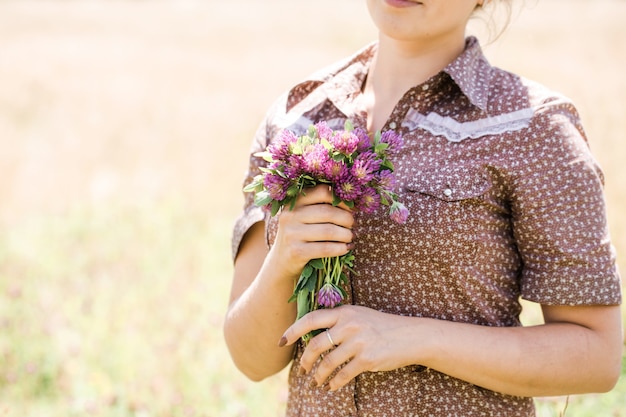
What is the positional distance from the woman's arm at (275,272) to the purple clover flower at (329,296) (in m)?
0.07

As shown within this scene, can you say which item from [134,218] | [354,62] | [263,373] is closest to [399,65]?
[354,62]

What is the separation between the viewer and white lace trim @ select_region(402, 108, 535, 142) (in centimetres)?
154

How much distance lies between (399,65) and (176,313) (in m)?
3.03

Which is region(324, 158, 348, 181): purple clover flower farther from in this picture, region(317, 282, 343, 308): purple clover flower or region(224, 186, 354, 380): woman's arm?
region(317, 282, 343, 308): purple clover flower

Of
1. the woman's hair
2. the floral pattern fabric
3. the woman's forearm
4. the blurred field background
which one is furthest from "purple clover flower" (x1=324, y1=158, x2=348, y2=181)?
the blurred field background

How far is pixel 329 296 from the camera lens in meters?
1.47

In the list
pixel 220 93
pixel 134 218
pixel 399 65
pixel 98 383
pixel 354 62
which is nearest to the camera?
pixel 399 65

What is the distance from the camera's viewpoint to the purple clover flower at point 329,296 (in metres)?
1.47

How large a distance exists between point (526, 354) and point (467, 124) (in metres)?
0.53

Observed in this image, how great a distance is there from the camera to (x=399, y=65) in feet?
5.88

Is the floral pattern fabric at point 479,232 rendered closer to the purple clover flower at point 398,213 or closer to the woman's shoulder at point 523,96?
the woman's shoulder at point 523,96

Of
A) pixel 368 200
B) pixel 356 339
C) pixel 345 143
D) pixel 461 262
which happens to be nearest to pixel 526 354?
pixel 461 262

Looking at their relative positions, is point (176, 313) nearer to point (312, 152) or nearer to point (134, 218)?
point (134, 218)

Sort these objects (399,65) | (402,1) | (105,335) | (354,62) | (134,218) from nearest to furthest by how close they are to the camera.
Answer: (402,1) → (399,65) → (354,62) → (105,335) → (134,218)
